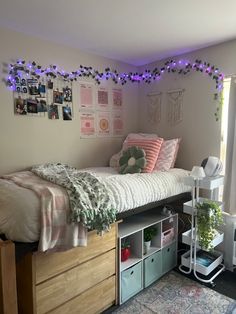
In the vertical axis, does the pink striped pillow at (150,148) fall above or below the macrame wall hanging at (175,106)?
below

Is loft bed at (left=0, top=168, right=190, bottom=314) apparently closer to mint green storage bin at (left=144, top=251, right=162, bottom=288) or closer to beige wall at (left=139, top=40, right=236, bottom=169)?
mint green storage bin at (left=144, top=251, right=162, bottom=288)

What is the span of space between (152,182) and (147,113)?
143cm

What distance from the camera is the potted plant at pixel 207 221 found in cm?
209

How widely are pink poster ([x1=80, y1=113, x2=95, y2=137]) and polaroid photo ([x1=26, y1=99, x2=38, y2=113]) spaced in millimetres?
560

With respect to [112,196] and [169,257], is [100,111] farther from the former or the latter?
[169,257]

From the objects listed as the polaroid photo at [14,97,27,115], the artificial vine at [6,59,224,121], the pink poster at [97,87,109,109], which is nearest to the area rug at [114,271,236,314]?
the artificial vine at [6,59,224,121]

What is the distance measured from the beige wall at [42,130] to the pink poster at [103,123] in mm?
91

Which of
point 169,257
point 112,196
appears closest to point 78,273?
point 112,196

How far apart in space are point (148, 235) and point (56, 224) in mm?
1108

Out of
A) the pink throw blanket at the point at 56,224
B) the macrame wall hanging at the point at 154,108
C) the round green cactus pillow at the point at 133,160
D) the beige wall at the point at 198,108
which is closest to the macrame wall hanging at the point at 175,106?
the beige wall at the point at 198,108

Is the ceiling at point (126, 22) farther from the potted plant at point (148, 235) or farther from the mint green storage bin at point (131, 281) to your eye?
the mint green storage bin at point (131, 281)

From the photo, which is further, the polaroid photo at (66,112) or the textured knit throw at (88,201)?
the polaroid photo at (66,112)

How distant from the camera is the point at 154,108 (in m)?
3.16

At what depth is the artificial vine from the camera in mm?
2246
